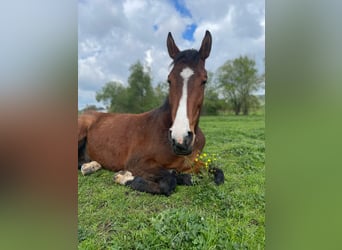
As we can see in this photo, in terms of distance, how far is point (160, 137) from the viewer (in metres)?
1.76

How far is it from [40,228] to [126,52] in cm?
90

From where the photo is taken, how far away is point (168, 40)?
1391 millimetres

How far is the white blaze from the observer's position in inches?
52.9

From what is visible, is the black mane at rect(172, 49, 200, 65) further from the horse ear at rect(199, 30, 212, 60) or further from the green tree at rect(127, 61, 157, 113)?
the green tree at rect(127, 61, 157, 113)

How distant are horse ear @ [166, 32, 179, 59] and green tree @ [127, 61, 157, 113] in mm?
154

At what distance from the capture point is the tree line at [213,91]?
4.28ft

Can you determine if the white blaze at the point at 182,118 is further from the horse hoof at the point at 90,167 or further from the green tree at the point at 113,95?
the horse hoof at the point at 90,167

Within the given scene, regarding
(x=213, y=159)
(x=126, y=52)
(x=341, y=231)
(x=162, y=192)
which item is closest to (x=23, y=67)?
(x=126, y=52)

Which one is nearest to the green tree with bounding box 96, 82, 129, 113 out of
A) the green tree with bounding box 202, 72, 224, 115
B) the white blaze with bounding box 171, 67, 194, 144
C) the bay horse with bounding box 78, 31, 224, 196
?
the bay horse with bounding box 78, 31, 224, 196

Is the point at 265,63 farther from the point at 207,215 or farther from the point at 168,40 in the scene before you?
the point at 207,215

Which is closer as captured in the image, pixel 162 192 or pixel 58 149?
pixel 58 149

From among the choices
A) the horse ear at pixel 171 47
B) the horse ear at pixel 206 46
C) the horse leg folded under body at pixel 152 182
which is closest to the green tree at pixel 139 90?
the horse ear at pixel 171 47

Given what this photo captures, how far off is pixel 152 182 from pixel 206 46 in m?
0.87

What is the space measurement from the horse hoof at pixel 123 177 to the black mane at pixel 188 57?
79 cm
